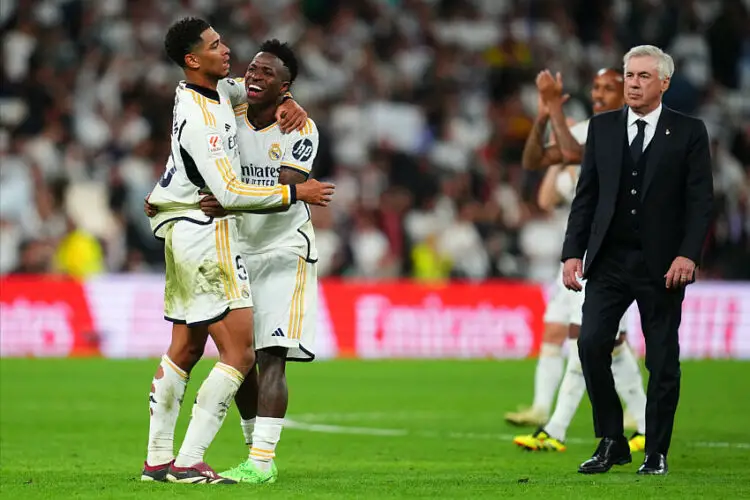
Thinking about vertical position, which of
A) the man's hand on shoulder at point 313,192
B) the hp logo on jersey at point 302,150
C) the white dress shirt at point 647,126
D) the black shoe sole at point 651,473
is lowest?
the black shoe sole at point 651,473

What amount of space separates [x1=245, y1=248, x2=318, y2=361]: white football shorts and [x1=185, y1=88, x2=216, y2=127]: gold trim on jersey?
97cm

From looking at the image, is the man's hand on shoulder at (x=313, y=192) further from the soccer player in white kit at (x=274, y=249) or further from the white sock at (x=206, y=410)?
the white sock at (x=206, y=410)

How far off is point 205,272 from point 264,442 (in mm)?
1044

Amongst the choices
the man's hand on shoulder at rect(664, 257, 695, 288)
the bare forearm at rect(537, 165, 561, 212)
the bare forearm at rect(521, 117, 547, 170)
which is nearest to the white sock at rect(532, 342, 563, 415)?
the bare forearm at rect(537, 165, 561, 212)

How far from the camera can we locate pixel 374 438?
37.6ft

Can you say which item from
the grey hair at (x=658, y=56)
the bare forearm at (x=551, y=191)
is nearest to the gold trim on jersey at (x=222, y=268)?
the grey hair at (x=658, y=56)

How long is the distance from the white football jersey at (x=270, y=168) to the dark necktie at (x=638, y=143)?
1.91 metres

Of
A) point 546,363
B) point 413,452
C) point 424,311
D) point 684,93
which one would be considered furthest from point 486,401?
point 684,93

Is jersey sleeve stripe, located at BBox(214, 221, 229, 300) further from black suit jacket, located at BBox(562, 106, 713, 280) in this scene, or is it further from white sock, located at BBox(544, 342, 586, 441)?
white sock, located at BBox(544, 342, 586, 441)

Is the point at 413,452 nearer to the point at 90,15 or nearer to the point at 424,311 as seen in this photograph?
the point at 424,311

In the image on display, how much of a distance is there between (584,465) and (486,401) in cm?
643

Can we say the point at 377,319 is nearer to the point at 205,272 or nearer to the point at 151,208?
the point at 151,208

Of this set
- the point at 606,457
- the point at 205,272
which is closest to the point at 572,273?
the point at 606,457

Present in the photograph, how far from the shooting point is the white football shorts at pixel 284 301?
26.7 ft
